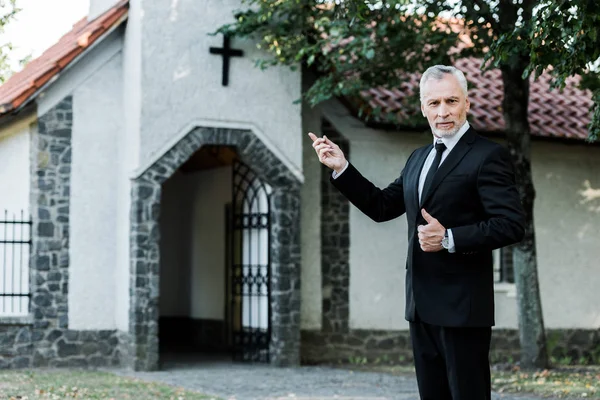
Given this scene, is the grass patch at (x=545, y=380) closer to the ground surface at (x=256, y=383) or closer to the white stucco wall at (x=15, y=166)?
the ground surface at (x=256, y=383)

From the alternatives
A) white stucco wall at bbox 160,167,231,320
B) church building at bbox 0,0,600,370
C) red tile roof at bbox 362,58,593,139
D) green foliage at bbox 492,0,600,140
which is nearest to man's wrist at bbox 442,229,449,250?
green foliage at bbox 492,0,600,140

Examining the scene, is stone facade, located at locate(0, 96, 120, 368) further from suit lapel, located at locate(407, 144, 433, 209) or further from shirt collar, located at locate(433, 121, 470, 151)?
shirt collar, located at locate(433, 121, 470, 151)

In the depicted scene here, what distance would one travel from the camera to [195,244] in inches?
693

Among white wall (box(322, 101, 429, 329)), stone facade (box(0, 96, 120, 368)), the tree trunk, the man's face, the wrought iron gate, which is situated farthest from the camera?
white wall (box(322, 101, 429, 329))

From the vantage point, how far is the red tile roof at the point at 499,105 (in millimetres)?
14758

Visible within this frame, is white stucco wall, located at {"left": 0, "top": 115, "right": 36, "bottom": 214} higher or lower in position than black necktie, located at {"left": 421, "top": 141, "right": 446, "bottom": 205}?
higher

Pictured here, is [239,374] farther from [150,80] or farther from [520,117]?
[520,117]

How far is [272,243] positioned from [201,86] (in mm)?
2278

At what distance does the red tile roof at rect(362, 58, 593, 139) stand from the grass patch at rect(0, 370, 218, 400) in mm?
5282

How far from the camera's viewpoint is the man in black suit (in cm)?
376

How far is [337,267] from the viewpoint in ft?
47.8

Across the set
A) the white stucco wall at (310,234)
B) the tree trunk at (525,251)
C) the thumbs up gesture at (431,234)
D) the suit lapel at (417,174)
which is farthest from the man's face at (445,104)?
the white stucco wall at (310,234)

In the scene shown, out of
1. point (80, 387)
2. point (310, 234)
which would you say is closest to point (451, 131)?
point (80, 387)

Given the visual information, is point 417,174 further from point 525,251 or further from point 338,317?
point 338,317
